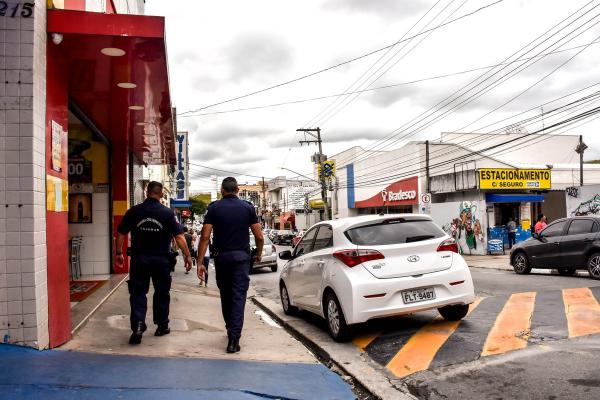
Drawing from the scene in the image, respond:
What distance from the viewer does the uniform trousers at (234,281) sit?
555 cm

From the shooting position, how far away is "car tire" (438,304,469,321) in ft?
22.7

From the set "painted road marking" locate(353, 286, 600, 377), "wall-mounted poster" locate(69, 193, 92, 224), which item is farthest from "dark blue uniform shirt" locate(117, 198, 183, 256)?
"wall-mounted poster" locate(69, 193, 92, 224)

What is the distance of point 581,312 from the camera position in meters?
7.30

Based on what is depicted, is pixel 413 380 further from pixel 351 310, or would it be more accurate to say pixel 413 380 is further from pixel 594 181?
pixel 594 181

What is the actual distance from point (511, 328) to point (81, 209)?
998 cm

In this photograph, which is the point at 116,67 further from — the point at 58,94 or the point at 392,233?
the point at 392,233

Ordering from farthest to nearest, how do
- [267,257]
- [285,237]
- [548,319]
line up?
[285,237]
[267,257]
[548,319]

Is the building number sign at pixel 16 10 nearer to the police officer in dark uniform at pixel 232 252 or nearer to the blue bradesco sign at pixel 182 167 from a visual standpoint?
the police officer in dark uniform at pixel 232 252

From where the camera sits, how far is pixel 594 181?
3422 centimetres

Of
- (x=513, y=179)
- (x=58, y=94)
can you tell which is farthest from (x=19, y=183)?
(x=513, y=179)

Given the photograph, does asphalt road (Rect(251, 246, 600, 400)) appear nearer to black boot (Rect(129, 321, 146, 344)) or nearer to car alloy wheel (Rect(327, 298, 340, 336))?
car alloy wheel (Rect(327, 298, 340, 336))

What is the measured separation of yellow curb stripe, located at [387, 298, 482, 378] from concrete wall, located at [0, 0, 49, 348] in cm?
354

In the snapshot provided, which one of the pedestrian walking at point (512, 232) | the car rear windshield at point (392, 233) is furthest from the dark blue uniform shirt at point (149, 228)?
the pedestrian walking at point (512, 232)

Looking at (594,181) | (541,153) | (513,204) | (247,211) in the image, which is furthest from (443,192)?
(247,211)
